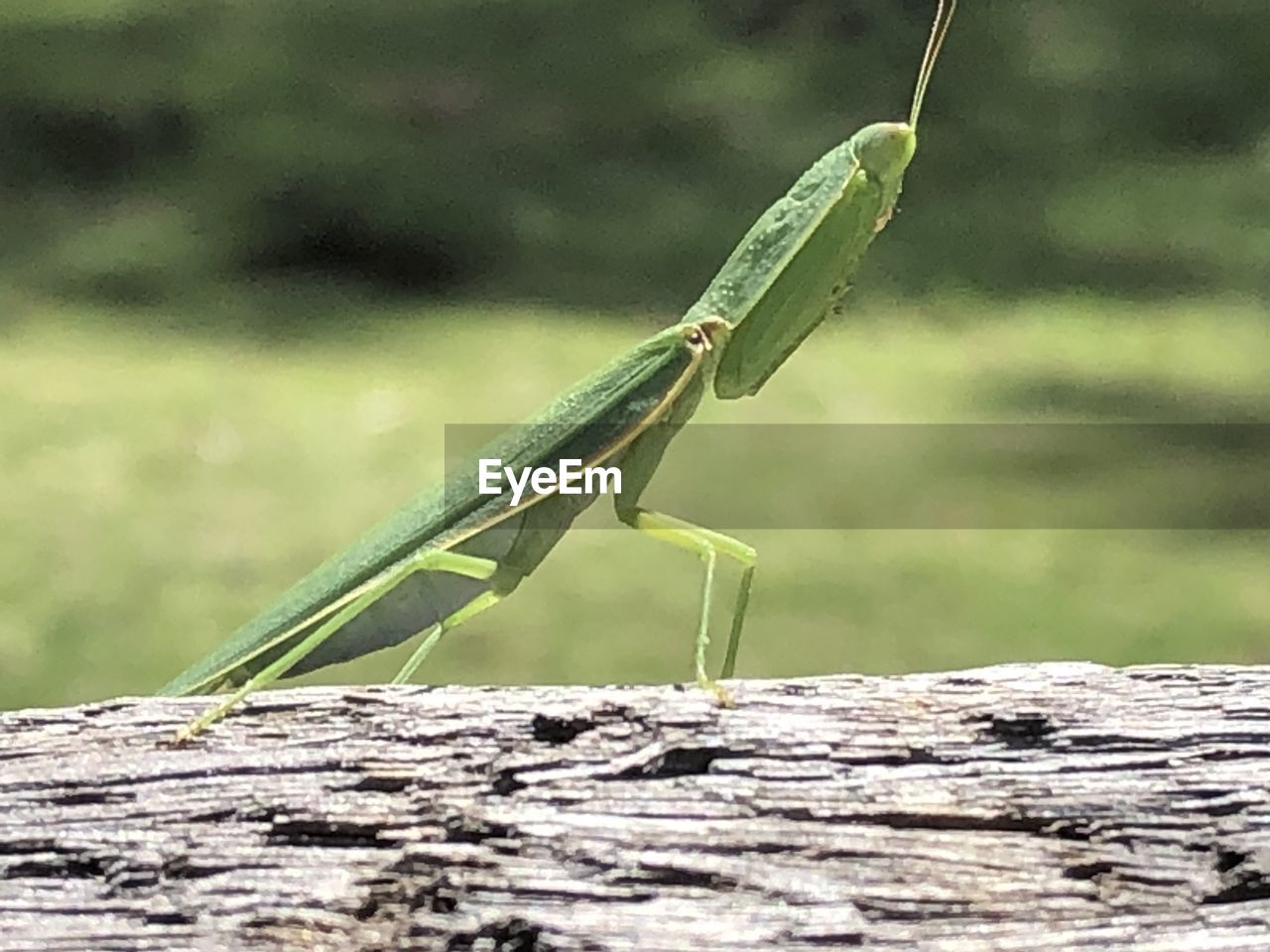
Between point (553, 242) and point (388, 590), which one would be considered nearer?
point (388, 590)

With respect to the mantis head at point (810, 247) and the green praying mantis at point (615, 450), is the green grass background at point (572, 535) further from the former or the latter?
the mantis head at point (810, 247)

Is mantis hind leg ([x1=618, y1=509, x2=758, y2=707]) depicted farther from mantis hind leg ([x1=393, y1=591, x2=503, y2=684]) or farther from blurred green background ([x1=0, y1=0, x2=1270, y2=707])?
blurred green background ([x1=0, y1=0, x2=1270, y2=707])

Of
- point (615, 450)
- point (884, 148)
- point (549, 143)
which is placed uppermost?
point (549, 143)

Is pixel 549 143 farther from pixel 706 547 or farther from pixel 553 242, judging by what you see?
pixel 706 547

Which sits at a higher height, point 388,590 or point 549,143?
point 549,143

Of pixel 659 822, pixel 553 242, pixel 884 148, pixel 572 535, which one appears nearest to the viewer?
pixel 659 822

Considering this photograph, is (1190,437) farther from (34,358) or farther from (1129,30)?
(34,358)

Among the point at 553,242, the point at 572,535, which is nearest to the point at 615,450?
the point at 572,535
